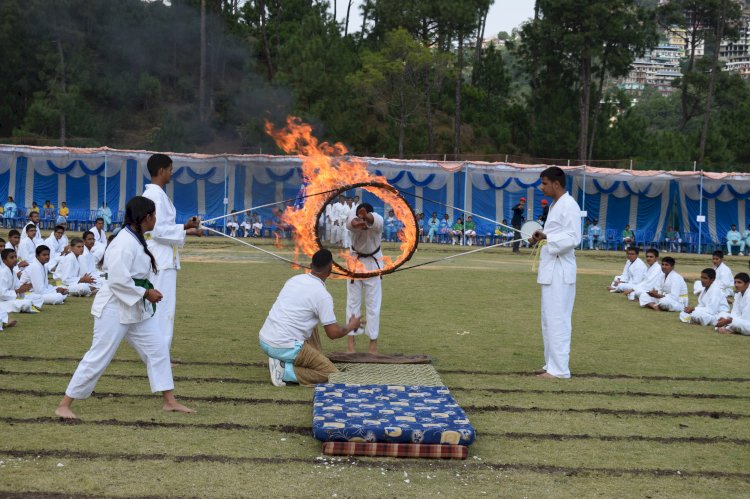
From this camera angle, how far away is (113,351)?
6.40 m

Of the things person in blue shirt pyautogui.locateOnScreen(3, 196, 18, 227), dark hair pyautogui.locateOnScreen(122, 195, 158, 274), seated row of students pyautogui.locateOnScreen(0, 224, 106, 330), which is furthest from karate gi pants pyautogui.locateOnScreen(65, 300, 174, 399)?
person in blue shirt pyautogui.locateOnScreen(3, 196, 18, 227)

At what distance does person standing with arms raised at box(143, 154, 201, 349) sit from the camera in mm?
8055

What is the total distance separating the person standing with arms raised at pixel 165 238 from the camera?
8055 mm

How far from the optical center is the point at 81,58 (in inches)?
1832

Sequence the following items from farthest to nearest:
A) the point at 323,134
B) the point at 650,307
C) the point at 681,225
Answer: the point at 323,134 → the point at 681,225 → the point at 650,307

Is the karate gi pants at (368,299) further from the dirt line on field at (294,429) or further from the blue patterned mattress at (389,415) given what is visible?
the dirt line on field at (294,429)

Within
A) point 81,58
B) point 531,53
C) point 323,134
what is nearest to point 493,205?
point 323,134

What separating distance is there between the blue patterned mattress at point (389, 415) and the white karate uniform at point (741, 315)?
6473mm

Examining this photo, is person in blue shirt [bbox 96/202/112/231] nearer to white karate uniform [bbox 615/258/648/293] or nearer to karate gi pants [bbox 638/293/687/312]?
white karate uniform [bbox 615/258/648/293]

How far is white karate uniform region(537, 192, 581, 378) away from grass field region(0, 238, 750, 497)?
0.37 m

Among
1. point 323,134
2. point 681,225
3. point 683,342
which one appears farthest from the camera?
point 323,134

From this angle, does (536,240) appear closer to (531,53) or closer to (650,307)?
(650,307)

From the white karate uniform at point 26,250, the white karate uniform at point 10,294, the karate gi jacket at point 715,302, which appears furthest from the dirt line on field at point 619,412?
the white karate uniform at point 26,250

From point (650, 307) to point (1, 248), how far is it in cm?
1015
